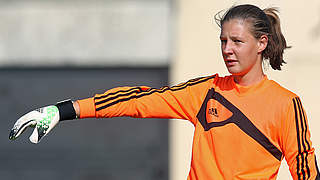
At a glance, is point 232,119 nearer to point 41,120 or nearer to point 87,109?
point 87,109

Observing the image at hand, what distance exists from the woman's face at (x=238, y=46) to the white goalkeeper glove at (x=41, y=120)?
0.84 meters

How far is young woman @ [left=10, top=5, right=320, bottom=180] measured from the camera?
11.8 ft

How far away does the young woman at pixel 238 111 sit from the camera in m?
3.59

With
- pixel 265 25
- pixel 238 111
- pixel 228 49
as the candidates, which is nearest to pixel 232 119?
pixel 238 111

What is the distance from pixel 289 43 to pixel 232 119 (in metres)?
3.11

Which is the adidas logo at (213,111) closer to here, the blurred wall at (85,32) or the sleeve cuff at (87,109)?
the sleeve cuff at (87,109)

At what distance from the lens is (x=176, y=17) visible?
6.89m

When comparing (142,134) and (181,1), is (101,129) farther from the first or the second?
(181,1)

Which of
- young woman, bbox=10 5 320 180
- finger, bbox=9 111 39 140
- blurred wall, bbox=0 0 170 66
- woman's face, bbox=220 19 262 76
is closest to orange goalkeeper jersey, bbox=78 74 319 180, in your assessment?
young woman, bbox=10 5 320 180

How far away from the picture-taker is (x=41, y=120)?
11.7ft

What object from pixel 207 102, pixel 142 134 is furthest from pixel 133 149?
pixel 207 102

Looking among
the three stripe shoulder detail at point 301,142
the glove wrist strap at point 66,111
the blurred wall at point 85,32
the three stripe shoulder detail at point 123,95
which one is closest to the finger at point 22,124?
the glove wrist strap at point 66,111

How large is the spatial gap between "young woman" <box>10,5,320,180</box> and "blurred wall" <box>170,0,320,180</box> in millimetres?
2899

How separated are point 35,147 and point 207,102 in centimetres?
456
